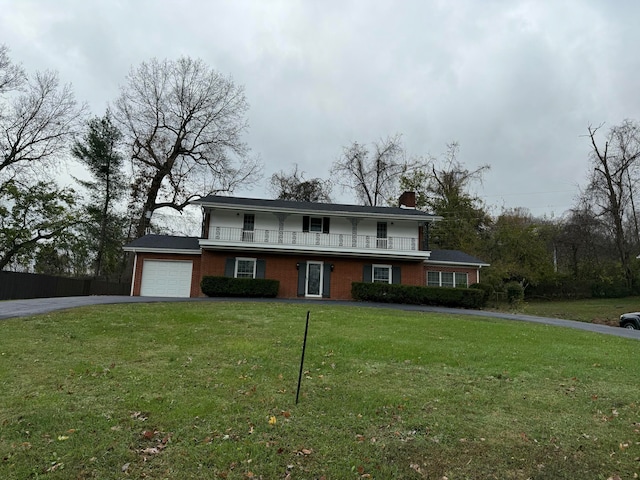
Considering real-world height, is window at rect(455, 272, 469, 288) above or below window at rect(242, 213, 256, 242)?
below

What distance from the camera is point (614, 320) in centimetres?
2205

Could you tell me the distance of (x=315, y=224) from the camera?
24078 mm

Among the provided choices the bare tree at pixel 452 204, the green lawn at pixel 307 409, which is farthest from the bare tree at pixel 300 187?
the green lawn at pixel 307 409

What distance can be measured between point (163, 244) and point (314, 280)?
8861mm

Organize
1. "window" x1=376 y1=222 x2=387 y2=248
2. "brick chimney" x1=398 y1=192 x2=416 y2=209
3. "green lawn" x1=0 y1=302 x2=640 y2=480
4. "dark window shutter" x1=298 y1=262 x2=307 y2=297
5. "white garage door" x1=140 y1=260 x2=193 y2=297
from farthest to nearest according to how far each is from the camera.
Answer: "brick chimney" x1=398 y1=192 x2=416 y2=209
"window" x1=376 y1=222 x2=387 y2=248
"dark window shutter" x1=298 y1=262 x2=307 y2=297
"white garage door" x1=140 y1=260 x2=193 y2=297
"green lawn" x1=0 y1=302 x2=640 y2=480

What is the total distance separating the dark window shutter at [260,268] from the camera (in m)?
22.8

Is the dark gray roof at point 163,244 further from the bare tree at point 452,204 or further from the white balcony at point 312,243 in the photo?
the bare tree at point 452,204

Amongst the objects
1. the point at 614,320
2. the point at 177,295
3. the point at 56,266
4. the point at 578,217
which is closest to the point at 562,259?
the point at 578,217

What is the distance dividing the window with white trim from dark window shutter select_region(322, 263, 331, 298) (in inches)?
239

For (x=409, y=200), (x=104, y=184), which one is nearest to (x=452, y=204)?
(x=409, y=200)

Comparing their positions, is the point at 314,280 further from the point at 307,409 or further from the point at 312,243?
the point at 307,409

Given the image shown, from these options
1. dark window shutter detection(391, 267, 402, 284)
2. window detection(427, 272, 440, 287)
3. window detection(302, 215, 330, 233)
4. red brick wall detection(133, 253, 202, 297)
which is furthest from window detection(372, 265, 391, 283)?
red brick wall detection(133, 253, 202, 297)

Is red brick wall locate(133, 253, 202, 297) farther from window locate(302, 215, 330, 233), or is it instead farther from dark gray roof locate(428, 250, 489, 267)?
dark gray roof locate(428, 250, 489, 267)

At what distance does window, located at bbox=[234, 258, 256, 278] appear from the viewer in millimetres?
22766
